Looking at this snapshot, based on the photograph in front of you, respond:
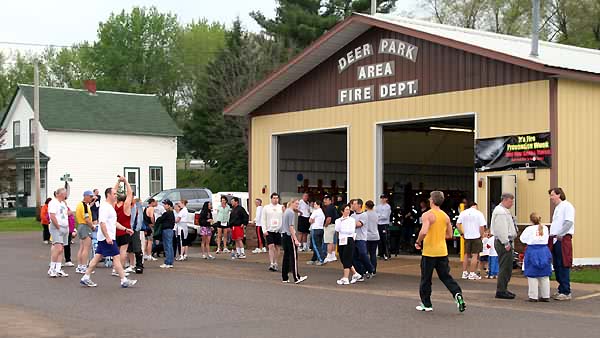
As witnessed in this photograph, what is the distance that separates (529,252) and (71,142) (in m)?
39.8

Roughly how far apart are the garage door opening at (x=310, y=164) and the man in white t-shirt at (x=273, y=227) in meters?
6.76

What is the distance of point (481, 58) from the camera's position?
2334 cm

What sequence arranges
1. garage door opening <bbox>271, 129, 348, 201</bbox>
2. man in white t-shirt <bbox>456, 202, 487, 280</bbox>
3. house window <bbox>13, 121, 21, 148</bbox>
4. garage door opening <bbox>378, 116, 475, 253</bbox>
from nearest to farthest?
man in white t-shirt <bbox>456, 202, 487, 280</bbox> → garage door opening <bbox>271, 129, 348, 201</bbox> → garage door opening <bbox>378, 116, 475, 253</bbox> → house window <bbox>13, 121, 21, 148</bbox>

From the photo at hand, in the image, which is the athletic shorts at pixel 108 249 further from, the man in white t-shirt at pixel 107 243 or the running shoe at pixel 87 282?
the running shoe at pixel 87 282

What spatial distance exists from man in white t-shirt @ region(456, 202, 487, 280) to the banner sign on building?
2517 mm

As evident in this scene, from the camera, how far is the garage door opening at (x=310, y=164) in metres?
30.9

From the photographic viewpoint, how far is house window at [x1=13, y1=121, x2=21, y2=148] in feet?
182

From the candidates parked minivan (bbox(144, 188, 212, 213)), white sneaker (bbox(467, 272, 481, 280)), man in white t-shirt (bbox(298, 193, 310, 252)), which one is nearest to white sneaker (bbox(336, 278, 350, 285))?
white sneaker (bbox(467, 272, 481, 280))

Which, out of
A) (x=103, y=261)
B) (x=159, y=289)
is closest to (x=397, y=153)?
(x=103, y=261)

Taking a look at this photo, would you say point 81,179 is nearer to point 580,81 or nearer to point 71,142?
point 71,142

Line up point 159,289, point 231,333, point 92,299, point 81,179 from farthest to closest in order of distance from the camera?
point 81,179 → point 159,289 → point 92,299 → point 231,333

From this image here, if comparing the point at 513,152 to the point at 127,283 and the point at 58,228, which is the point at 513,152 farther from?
the point at 58,228

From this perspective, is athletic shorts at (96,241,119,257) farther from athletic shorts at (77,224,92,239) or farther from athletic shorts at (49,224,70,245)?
athletic shorts at (77,224,92,239)

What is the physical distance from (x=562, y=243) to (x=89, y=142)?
40.1 meters
